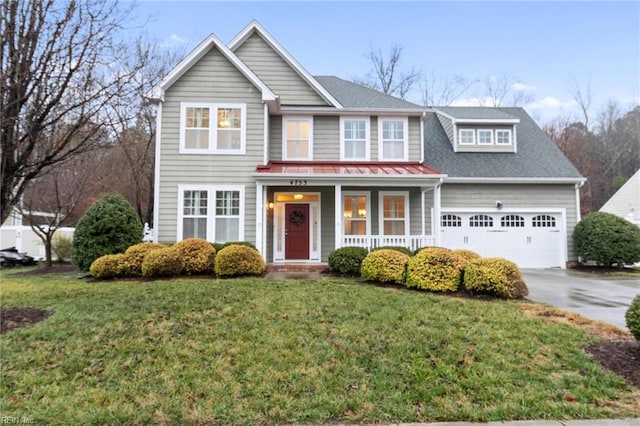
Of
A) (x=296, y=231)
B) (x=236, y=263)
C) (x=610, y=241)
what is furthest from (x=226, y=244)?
(x=610, y=241)

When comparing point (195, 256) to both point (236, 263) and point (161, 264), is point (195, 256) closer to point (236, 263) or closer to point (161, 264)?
point (161, 264)

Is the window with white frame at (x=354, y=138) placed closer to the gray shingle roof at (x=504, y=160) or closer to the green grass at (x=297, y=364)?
the gray shingle roof at (x=504, y=160)

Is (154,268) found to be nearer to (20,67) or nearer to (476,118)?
(20,67)

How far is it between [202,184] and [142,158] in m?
10.3

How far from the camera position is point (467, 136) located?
15.4 meters

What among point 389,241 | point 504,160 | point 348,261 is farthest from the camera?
point 504,160

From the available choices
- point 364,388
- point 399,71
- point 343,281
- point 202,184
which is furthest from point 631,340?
point 399,71

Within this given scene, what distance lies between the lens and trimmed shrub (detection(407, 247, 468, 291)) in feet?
26.2

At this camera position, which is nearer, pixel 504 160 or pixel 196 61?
pixel 196 61

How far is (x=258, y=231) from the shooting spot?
11523 mm

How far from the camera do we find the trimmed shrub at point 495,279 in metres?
7.47

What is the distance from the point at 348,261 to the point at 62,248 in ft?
46.6

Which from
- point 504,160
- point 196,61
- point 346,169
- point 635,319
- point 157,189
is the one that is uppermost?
point 196,61

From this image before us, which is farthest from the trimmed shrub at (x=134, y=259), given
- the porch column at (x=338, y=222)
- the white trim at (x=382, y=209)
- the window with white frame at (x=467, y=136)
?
the window with white frame at (x=467, y=136)
